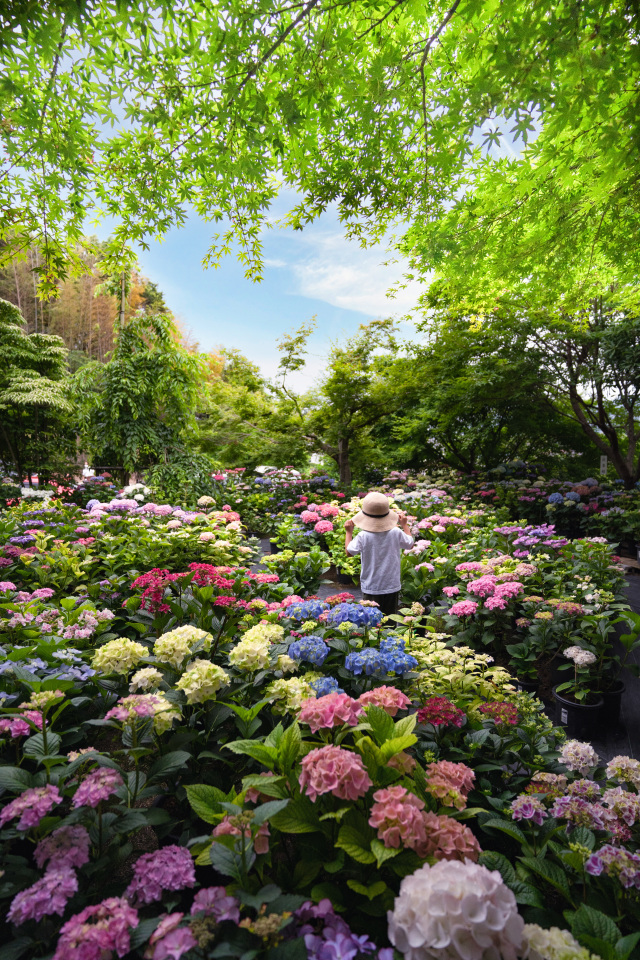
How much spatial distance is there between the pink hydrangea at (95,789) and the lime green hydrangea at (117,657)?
0.45 m

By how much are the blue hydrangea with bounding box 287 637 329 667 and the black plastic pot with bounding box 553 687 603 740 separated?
6.42ft

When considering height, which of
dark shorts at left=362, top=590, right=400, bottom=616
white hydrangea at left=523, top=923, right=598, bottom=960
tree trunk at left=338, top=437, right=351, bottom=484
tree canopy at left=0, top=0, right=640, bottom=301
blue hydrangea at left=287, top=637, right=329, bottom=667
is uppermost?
tree canopy at left=0, top=0, right=640, bottom=301

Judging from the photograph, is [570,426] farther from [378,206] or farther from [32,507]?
[32,507]

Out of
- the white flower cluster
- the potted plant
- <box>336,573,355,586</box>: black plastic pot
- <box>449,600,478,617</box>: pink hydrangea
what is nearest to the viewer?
the white flower cluster

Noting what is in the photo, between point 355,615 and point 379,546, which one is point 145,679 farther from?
point 379,546

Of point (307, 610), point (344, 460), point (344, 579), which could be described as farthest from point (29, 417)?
point (307, 610)

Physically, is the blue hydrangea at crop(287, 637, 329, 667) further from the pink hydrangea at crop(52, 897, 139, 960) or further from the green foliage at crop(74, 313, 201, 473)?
the green foliage at crop(74, 313, 201, 473)

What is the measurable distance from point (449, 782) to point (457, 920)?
41 centimetres

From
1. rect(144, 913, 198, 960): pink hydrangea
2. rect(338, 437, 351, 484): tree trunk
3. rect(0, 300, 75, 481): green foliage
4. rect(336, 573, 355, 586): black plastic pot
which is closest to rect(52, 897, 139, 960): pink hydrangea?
rect(144, 913, 198, 960): pink hydrangea

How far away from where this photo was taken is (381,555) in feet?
11.3

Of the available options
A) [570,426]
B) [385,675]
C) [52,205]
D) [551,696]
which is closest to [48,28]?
[52,205]

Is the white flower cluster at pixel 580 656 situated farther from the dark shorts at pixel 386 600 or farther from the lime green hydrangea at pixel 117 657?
the lime green hydrangea at pixel 117 657

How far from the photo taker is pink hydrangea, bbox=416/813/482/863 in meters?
0.89

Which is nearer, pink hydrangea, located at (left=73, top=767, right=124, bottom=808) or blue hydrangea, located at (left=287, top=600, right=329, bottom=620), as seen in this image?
pink hydrangea, located at (left=73, top=767, right=124, bottom=808)
